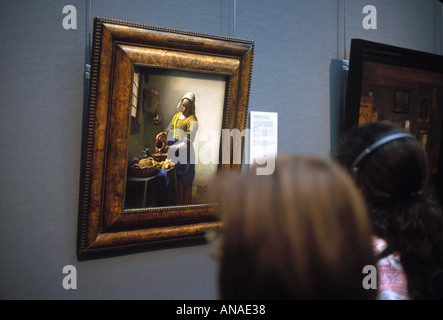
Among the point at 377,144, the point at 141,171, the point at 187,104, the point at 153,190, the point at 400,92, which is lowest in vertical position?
the point at 153,190

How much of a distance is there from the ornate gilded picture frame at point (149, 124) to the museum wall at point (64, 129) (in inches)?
3.9

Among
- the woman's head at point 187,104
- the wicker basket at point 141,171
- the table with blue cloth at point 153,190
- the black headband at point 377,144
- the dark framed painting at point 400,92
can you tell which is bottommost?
the table with blue cloth at point 153,190

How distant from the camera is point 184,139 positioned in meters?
1.59

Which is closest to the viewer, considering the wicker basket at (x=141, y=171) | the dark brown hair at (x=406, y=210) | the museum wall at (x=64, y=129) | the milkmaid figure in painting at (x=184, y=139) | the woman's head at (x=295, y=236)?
the woman's head at (x=295, y=236)

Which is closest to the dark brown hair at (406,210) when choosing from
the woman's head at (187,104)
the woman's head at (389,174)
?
the woman's head at (389,174)

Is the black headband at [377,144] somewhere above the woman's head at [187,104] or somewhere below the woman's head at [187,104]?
below

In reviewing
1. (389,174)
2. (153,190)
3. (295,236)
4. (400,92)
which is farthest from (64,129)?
(400,92)

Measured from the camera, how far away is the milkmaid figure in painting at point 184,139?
5.11 feet

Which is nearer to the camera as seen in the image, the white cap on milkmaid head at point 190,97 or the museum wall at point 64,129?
the museum wall at point 64,129

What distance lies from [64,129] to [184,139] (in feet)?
1.94

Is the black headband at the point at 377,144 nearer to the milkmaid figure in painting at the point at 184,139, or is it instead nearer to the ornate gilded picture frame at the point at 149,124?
the ornate gilded picture frame at the point at 149,124

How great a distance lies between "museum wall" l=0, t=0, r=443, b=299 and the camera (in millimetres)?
1338

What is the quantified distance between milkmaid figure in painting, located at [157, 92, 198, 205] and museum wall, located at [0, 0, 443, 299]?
357mm

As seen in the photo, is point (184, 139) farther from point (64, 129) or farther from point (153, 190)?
point (64, 129)
